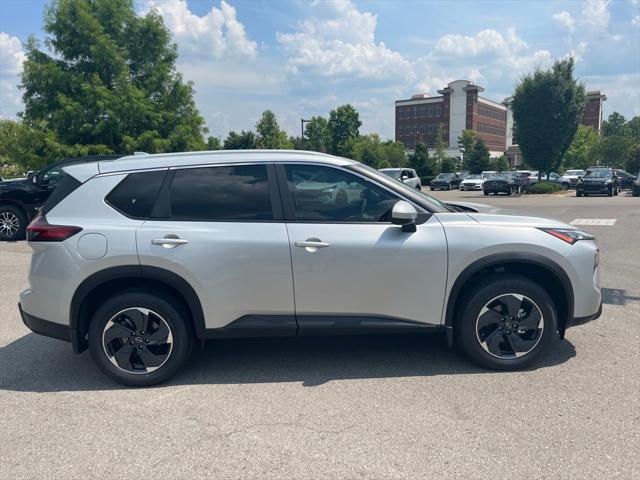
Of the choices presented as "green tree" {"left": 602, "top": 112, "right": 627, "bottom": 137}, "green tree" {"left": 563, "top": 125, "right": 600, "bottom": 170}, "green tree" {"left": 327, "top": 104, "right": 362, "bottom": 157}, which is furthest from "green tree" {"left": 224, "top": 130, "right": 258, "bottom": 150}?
"green tree" {"left": 602, "top": 112, "right": 627, "bottom": 137}

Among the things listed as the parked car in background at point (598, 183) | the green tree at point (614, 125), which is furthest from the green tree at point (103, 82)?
the green tree at point (614, 125)

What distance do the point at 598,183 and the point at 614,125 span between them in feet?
444

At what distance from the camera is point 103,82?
68.4ft

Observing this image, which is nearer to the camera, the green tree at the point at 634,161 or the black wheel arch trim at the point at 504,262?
the black wheel arch trim at the point at 504,262

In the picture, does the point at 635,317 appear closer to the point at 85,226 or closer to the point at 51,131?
the point at 85,226

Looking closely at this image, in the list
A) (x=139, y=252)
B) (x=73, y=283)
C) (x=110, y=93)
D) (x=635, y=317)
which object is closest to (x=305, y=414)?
(x=139, y=252)

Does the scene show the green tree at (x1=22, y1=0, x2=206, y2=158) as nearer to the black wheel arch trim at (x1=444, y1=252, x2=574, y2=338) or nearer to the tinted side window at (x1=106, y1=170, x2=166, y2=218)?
the tinted side window at (x1=106, y1=170, x2=166, y2=218)

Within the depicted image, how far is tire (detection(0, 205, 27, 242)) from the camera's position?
11906mm

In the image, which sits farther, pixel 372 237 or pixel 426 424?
pixel 372 237

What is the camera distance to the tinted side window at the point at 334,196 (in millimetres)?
4074

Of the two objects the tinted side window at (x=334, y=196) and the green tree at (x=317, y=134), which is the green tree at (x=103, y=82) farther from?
the green tree at (x=317, y=134)

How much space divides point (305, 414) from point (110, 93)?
19.7 meters

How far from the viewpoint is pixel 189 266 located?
3924 mm

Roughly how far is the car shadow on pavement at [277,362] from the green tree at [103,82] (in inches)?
670
